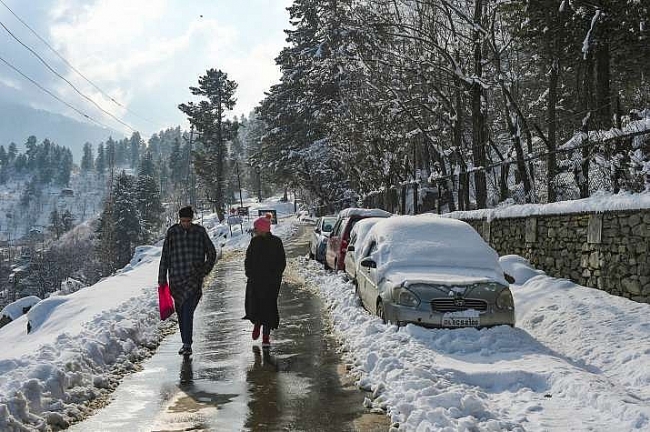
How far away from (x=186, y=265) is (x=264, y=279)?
1.12 meters

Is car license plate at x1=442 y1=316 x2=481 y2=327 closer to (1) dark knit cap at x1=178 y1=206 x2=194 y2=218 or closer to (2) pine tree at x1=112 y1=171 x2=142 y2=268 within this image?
(1) dark knit cap at x1=178 y1=206 x2=194 y2=218

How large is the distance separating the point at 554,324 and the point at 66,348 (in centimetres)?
662

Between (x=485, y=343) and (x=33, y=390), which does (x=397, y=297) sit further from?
(x=33, y=390)

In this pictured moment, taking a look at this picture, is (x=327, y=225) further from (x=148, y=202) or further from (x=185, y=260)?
(x=148, y=202)

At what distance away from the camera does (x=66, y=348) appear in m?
7.40

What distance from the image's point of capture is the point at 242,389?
6133 millimetres

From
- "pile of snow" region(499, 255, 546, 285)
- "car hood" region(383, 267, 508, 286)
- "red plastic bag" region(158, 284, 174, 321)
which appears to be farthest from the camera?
A: "pile of snow" region(499, 255, 546, 285)

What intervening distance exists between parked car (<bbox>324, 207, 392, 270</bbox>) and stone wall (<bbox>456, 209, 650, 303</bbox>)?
463 cm

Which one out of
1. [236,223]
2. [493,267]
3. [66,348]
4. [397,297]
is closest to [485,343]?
[397,297]

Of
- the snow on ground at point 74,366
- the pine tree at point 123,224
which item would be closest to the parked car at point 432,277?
the snow on ground at point 74,366

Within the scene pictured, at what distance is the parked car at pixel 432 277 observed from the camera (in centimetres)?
771

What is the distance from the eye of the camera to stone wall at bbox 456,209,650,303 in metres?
8.30

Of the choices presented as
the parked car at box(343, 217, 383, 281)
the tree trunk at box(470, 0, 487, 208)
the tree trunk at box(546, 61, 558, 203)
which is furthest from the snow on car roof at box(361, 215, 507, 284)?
the tree trunk at box(470, 0, 487, 208)

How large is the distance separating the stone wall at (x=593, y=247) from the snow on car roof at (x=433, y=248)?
166 cm
